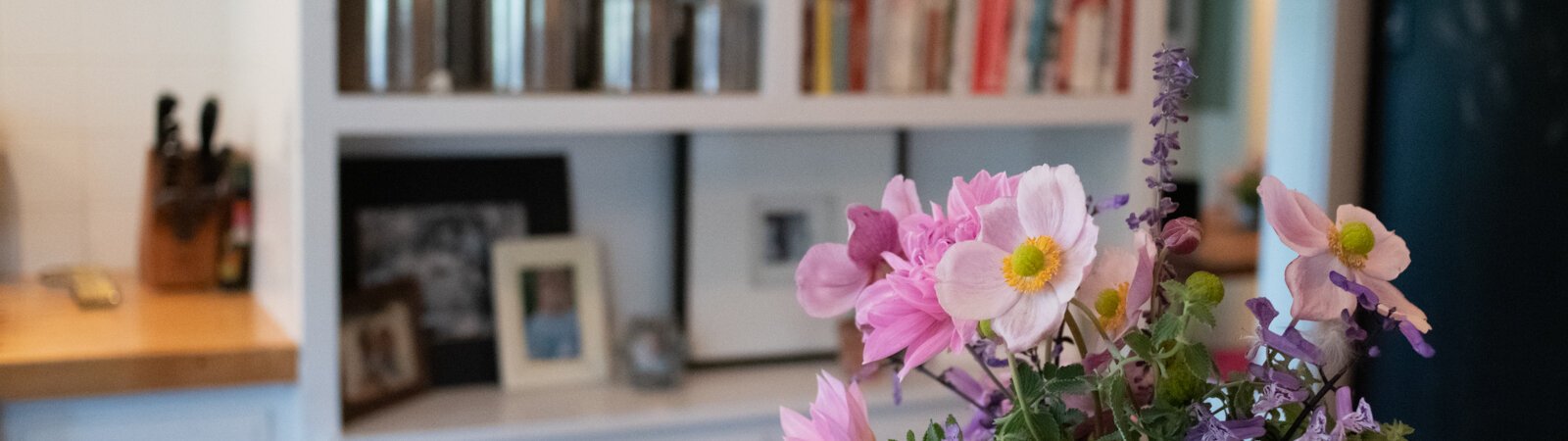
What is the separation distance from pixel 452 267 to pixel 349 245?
16cm

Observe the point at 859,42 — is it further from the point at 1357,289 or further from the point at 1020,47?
the point at 1357,289

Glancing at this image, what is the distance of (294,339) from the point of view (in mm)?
1955

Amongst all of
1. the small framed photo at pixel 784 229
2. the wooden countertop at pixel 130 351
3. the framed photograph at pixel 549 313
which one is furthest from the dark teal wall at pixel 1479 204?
the wooden countertop at pixel 130 351

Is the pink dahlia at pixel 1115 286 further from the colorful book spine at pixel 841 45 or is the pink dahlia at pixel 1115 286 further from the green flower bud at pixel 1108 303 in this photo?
the colorful book spine at pixel 841 45

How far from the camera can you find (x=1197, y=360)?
60cm

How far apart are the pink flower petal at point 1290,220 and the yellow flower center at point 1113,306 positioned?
2.8 inches

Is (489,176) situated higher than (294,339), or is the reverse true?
(489,176)

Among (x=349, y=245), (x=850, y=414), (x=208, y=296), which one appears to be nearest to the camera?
(x=850, y=414)

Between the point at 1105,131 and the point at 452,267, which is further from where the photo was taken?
the point at 1105,131

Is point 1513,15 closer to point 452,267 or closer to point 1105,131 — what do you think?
point 1105,131

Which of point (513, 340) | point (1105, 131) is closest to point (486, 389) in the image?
point (513, 340)

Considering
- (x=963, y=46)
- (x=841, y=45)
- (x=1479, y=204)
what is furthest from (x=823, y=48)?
(x=1479, y=204)

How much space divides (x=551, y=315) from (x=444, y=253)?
0.62ft

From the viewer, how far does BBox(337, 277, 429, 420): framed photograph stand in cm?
205
